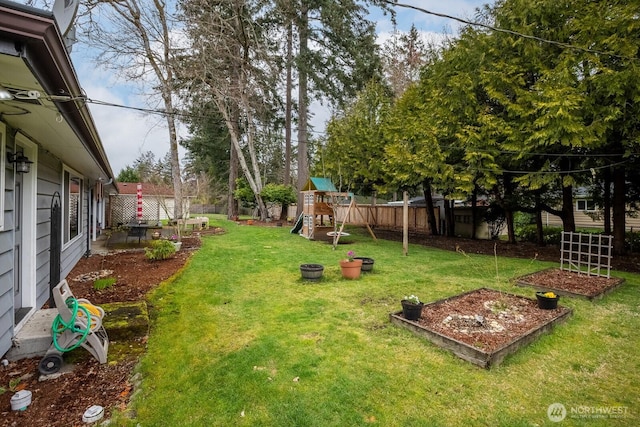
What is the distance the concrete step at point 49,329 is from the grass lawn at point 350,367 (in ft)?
0.74

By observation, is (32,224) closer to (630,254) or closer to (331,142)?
(331,142)

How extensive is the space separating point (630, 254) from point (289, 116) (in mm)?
15439

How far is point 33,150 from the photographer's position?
3.97 m

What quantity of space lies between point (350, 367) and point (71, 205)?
23.8 feet

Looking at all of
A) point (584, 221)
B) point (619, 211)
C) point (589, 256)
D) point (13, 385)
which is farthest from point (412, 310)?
point (584, 221)

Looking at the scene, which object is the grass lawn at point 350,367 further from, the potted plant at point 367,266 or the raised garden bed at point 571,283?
the potted plant at point 367,266

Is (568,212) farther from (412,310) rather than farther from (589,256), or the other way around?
(412,310)

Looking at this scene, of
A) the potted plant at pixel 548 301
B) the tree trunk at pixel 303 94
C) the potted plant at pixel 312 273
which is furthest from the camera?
the tree trunk at pixel 303 94

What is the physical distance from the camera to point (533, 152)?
800 centimetres

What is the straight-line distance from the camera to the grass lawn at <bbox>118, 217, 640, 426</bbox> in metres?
2.32

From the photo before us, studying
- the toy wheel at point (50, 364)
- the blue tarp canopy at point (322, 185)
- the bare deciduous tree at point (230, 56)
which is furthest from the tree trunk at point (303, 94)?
the toy wheel at point (50, 364)

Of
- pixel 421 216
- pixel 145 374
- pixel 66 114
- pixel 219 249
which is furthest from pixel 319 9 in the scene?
pixel 145 374

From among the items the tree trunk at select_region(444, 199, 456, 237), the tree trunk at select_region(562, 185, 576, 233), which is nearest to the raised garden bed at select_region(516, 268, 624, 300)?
the tree trunk at select_region(562, 185, 576, 233)

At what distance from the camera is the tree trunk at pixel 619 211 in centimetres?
852
